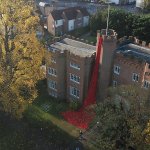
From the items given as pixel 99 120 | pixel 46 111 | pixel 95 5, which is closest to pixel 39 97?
pixel 46 111

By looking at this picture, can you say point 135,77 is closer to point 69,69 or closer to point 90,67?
point 90,67

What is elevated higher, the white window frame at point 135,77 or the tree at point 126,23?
the tree at point 126,23

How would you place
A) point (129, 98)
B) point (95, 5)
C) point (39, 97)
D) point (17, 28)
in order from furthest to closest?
1. point (95, 5)
2. point (39, 97)
3. point (17, 28)
4. point (129, 98)

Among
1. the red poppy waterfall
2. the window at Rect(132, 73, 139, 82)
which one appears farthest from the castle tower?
the window at Rect(132, 73, 139, 82)

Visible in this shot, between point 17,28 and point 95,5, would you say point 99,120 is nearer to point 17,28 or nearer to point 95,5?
point 17,28

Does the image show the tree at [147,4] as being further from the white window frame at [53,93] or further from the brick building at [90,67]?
the white window frame at [53,93]

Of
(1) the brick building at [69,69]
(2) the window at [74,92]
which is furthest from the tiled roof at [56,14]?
(2) the window at [74,92]
